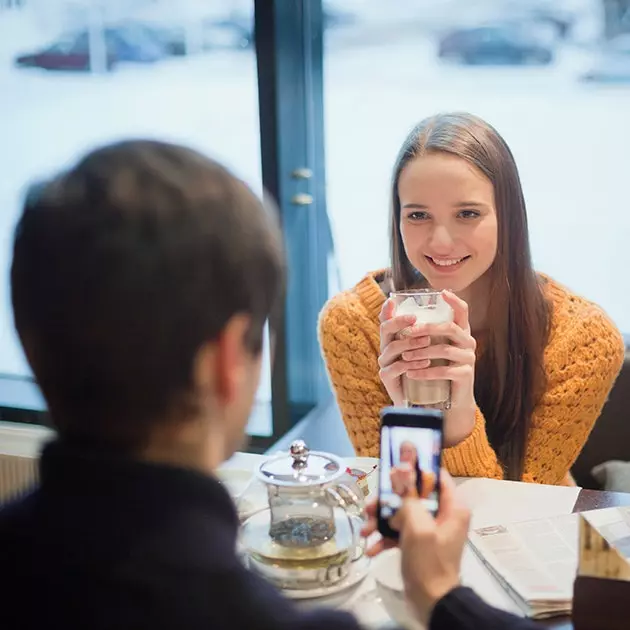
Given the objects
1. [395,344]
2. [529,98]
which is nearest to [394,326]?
[395,344]

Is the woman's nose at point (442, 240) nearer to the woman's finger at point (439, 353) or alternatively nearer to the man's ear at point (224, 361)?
the woman's finger at point (439, 353)

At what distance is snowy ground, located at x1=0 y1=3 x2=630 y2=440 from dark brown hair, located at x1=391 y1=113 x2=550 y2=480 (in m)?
1.17

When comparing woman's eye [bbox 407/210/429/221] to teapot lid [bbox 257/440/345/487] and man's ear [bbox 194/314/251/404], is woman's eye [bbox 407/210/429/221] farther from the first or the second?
man's ear [bbox 194/314/251/404]

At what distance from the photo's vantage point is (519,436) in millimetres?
1671

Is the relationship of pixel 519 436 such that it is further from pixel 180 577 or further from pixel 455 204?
pixel 180 577

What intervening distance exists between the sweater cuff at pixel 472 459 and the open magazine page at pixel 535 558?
0.27m

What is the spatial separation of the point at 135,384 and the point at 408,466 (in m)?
0.42

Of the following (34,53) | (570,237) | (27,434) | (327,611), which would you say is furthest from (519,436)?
(34,53)

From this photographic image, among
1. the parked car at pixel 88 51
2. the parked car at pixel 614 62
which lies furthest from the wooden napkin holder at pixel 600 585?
the parked car at pixel 88 51

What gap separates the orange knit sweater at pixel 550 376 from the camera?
1.65 m

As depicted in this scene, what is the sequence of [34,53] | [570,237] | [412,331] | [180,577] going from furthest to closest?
[34,53] → [570,237] → [412,331] → [180,577]

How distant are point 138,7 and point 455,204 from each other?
74.8 inches

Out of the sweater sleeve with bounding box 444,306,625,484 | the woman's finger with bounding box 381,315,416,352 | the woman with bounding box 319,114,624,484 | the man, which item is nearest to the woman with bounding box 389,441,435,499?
the man

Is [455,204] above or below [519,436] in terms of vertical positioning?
above
